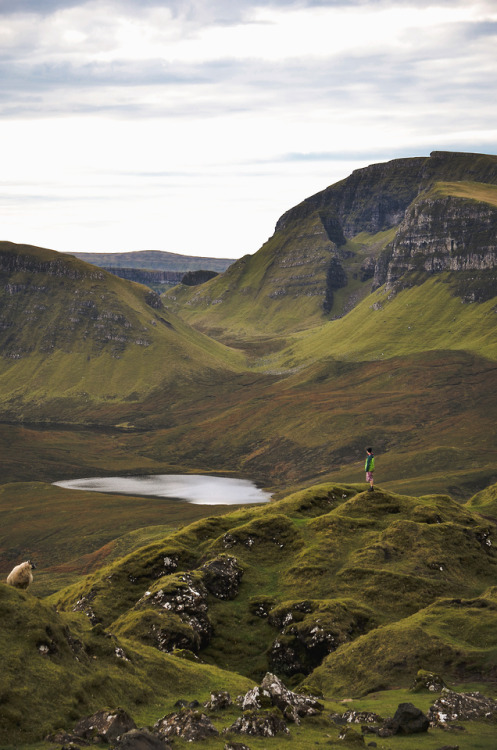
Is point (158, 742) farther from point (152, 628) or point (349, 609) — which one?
point (349, 609)

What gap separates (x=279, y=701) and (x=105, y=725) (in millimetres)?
12874

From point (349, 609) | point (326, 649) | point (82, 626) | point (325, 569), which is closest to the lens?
point (82, 626)

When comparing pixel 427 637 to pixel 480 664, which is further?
pixel 427 637

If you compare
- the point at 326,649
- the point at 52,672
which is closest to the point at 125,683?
the point at 52,672

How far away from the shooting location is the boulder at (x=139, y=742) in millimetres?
38625

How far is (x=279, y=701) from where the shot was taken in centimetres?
5022

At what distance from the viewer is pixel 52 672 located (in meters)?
46.2

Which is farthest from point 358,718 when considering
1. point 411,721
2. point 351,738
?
point 351,738

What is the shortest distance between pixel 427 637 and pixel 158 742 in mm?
37063

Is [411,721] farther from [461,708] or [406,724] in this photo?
[461,708]

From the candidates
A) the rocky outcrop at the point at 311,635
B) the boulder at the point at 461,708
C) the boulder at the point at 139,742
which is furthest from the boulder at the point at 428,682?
the boulder at the point at 139,742

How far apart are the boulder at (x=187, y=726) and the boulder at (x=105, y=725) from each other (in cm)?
207

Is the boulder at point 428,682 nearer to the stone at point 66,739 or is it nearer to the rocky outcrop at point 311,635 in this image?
the rocky outcrop at point 311,635

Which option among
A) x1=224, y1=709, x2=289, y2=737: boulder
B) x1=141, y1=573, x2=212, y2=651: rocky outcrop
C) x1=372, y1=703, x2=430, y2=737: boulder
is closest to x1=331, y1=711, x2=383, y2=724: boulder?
x1=372, y1=703, x2=430, y2=737: boulder
